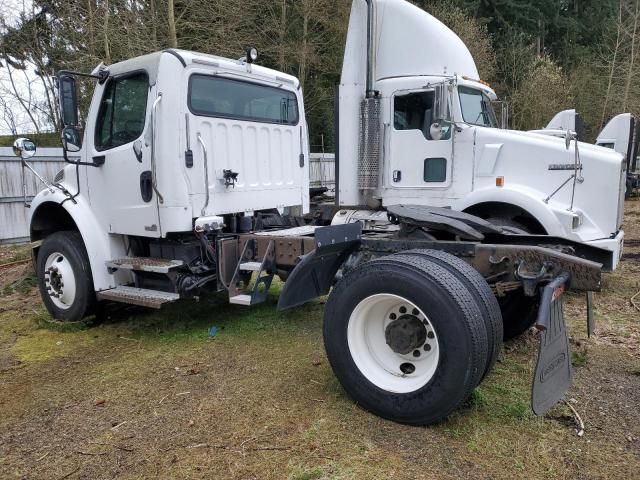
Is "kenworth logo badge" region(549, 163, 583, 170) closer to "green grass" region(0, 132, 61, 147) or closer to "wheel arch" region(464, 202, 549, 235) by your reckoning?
"wheel arch" region(464, 202, 549, 235)

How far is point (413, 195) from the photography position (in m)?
7.21

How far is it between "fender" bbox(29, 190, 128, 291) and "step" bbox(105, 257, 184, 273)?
11 cm

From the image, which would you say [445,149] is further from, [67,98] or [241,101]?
[67,98]

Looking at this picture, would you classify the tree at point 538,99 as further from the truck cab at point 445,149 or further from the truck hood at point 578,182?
the truck hood at point 578,182

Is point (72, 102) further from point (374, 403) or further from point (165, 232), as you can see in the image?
point (374, 403)

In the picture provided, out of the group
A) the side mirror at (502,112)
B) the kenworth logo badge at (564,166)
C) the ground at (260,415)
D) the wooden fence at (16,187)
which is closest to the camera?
the ground at (260,415)

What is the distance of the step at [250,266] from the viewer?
475cm

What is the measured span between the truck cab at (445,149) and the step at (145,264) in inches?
131

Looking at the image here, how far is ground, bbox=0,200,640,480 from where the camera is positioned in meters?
2.88

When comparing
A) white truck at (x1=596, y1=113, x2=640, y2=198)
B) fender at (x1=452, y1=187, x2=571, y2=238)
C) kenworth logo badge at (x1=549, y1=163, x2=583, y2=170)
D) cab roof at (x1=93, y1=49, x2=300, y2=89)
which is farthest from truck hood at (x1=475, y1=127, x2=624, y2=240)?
white truck at (x1=596, y1=113, x2=640, y2=198)

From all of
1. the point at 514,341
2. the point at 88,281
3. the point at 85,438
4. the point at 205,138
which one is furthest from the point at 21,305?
the point at 514,341

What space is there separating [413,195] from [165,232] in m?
3.66

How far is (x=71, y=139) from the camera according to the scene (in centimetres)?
505

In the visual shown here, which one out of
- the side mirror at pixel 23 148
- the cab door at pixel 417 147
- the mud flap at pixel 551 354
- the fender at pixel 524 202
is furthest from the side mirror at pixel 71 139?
the fender at pixel 524 202
